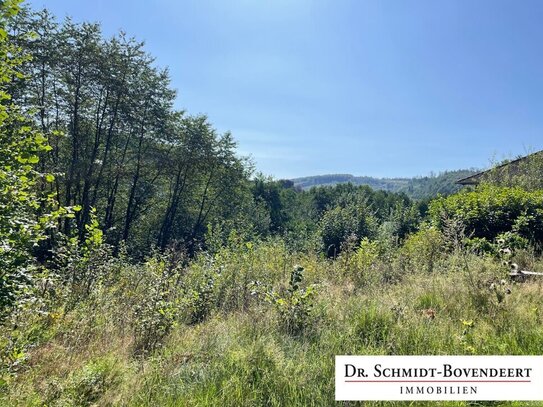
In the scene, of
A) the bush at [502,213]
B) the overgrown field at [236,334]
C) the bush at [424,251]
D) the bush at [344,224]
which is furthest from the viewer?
the bush at [344,224]

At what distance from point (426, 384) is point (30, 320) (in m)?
3.65

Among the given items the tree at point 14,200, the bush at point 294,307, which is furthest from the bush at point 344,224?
the tree at point 14,200

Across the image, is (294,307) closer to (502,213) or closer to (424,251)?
(424,251)

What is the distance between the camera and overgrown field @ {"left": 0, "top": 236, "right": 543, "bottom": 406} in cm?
226

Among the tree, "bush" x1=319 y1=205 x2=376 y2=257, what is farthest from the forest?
"bush" x1=319 y1=205 x2=376 y2=257

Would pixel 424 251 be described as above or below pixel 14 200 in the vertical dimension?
below

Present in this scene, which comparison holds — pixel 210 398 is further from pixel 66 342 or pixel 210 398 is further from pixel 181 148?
pixel 181 148

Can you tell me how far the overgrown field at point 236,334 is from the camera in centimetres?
226

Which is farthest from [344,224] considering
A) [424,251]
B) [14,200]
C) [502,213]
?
[14,200]

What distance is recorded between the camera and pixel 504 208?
740 centimetres

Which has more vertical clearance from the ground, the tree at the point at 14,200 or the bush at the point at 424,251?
the tree at the point at 14,200

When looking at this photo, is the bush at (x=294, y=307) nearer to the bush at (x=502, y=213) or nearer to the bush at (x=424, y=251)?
the bush at (x=424, y=251)

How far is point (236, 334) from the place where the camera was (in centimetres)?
309

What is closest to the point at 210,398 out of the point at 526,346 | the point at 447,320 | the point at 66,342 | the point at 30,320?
the point at 66,342
